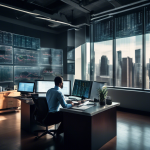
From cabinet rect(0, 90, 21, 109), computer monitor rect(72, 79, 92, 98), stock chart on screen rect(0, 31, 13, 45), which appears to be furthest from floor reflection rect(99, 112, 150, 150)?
stock chart on screen rect(0, 31, 13, 45)

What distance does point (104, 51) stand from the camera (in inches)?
249

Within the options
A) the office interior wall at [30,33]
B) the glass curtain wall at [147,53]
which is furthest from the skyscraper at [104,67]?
the office interior wall at [30,33]

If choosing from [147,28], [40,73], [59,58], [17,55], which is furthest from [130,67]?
[17,55]

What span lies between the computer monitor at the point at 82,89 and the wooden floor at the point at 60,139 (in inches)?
40.1

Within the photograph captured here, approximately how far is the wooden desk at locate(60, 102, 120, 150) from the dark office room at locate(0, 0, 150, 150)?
0.02 m

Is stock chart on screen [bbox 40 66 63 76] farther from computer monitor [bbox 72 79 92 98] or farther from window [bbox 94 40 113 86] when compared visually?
computer monitor [bbox 72 79 92 98]

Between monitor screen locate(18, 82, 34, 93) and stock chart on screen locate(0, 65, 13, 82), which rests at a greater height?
stock chart on screen locate(0, 65, 13, 82)

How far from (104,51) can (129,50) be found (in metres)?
1.06

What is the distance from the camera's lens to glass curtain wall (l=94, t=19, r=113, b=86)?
611 cm

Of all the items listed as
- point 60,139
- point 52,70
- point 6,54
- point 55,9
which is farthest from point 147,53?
point 6,54

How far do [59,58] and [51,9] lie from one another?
2415 millimetres

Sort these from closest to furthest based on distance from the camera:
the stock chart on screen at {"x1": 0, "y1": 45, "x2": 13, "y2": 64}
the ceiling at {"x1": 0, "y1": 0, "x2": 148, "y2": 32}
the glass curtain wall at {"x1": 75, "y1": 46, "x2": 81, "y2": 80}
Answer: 1. the ceiling at {"x1": 0, "y1": 0, "x2": 148, "y2": 32}
2. the stock chart on screen at {"x1": 0, "y1": 45, "x2": 13, "y2": 64}
3. the glass curtain wall at {"x1": 75, "y1": 46, "x2": 81, "y2": 80}

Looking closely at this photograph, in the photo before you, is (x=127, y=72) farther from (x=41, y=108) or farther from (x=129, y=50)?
(x=41, y=108)

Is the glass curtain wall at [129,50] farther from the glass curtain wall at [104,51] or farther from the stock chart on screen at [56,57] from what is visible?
the stock chart on screen at [56,57]
